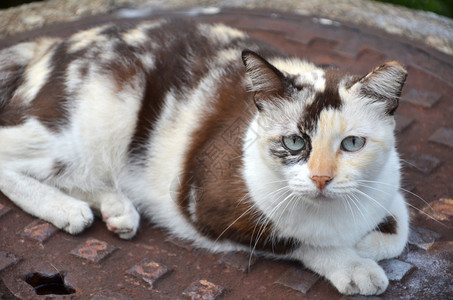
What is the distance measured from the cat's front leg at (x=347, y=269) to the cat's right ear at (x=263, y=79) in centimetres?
46

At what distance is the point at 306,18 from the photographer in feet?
10.6

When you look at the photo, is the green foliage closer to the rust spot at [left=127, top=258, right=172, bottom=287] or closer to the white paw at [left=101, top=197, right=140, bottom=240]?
the white paw at [left=101, top=197, right=140, bottom=240]

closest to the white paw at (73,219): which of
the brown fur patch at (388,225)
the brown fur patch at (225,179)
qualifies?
the brown fur patch at (225,179)

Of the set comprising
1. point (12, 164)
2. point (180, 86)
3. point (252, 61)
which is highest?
point (252, 61)

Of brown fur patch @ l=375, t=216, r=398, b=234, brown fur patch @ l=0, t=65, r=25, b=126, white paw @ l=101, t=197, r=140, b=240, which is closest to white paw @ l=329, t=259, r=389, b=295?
brown fur patch @ l=375, t=216, r=398, b=234

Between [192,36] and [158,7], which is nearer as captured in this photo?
[192,36]

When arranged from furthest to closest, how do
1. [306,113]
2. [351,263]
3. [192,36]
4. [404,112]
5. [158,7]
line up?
[158,7] → [404,112] → [192,36] → [351,263] → [306,113]

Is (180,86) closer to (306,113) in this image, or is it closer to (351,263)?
(306,113)

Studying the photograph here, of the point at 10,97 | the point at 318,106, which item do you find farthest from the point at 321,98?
the point at 10,97

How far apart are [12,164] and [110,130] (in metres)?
0.34

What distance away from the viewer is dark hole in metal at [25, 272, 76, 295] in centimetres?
198

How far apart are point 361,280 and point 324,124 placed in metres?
0.45

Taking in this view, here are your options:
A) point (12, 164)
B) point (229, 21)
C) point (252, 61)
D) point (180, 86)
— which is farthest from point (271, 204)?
point (229, 21)

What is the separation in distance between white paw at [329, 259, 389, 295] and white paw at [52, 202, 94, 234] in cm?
79
